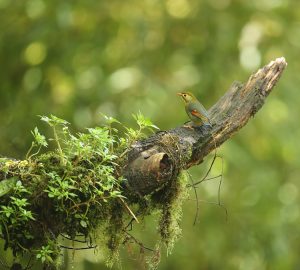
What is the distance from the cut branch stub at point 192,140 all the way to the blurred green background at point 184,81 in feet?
10.2

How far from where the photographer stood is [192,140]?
3.89m

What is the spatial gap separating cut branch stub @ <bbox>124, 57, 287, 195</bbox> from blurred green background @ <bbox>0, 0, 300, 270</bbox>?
10.2ft

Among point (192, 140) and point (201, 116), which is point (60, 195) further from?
point (201, 116)

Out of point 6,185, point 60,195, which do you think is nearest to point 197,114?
point 60,195

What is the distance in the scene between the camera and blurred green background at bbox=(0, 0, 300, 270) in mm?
7574

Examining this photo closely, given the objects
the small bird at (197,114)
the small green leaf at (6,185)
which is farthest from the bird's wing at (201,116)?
the small green leaf at (6,185)

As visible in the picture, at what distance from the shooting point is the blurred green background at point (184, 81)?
7.57 meters

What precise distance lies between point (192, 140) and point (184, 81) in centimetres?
413

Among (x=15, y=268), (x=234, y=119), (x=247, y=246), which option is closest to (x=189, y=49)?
(x=247, y=246)

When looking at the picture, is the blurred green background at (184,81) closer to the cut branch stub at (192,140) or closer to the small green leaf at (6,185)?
the cut branch stub at (192,140)

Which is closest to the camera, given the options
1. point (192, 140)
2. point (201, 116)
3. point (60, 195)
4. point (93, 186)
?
point (60, 195)

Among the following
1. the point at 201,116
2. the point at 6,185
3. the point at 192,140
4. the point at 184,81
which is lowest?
the point at 6,185

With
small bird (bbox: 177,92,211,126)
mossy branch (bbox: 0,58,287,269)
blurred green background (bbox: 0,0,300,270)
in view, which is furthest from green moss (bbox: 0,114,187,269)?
blurred green background (bbox: 0,0,300,270)

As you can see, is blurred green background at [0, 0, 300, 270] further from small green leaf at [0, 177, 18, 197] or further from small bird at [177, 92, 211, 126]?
small green leaf at [0, 177, 18, 197]
